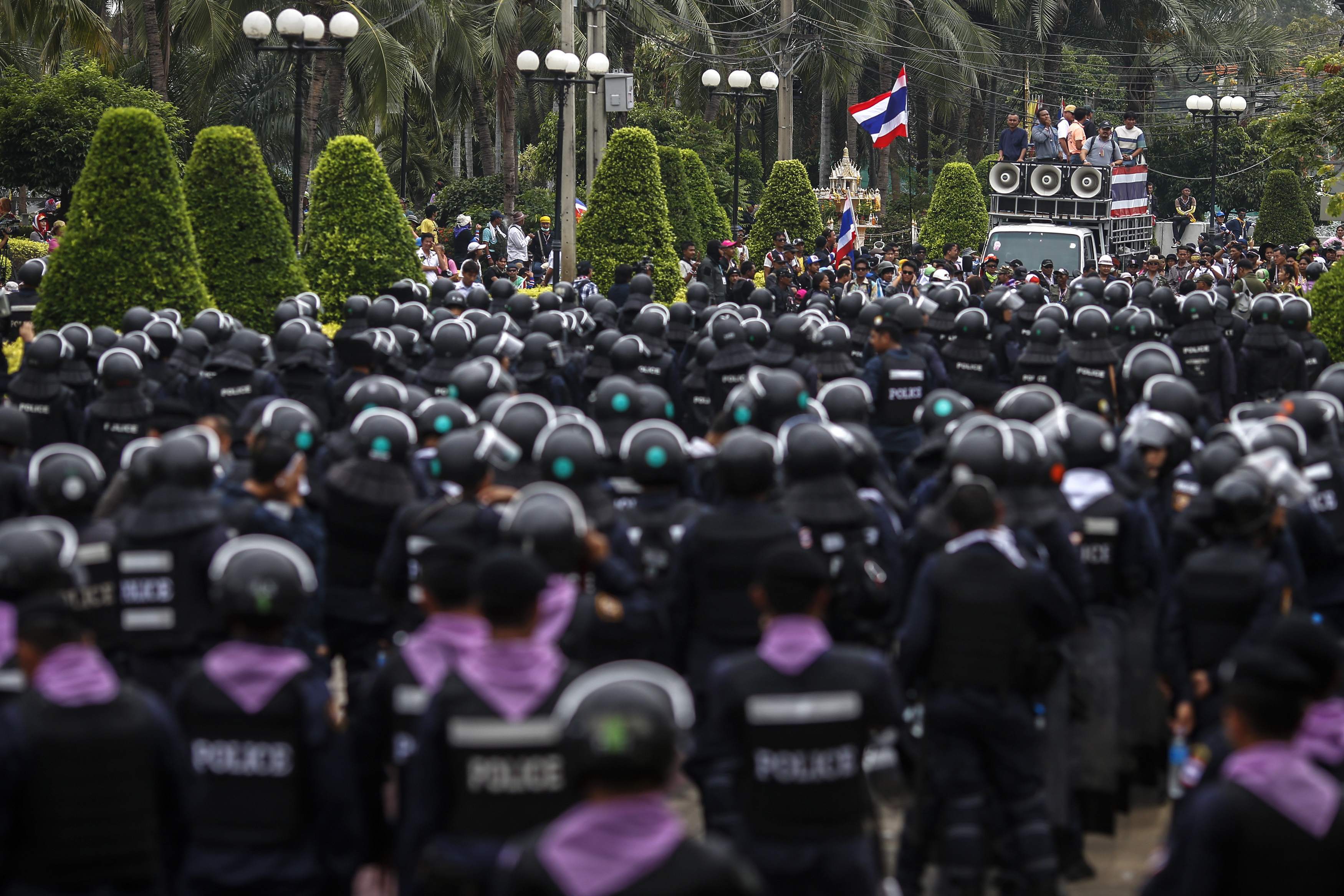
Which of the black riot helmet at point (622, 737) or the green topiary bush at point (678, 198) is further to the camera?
the green topiary bush at point (678, 198)

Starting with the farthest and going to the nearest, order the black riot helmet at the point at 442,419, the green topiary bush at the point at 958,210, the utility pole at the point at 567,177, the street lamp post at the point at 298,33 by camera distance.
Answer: the green topiary bush at the point at 958,210
the utility pole at the point at 567,177
the street lamp post at the point at 298,33
the black riot helmet at the point at 442,419

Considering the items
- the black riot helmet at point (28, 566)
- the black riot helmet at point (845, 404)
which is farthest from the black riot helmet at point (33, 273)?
the black riot helmet at point (28, 566)

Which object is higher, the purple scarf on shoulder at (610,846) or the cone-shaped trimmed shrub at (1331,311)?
the cone-shaped trimmed shrub at (1331,311)

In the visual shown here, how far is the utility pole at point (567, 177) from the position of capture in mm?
23656

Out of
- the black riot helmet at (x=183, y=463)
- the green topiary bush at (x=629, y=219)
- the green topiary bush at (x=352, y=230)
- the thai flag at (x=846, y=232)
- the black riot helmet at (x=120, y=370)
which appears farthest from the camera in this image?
the thai flag at (x=846, y=232)

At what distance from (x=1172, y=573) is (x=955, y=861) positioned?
184 cm

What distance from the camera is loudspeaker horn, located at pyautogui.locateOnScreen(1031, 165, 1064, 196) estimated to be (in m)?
26.4

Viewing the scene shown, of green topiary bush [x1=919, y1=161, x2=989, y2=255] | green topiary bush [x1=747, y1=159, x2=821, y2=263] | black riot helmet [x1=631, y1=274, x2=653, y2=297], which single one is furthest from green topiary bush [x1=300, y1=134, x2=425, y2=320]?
green topiary bush [x1=919, y1=161, x2=989, y2=255]

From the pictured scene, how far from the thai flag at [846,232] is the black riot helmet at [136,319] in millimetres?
12776

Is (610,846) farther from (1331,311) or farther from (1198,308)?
(1331,311)

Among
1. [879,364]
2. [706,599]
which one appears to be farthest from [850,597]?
[879,364]

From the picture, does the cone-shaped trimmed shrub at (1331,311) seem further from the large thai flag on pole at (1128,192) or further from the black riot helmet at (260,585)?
the black riot helmet at (260,585)

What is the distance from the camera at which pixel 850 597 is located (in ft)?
21.9

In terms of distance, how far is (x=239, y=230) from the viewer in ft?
57.3
